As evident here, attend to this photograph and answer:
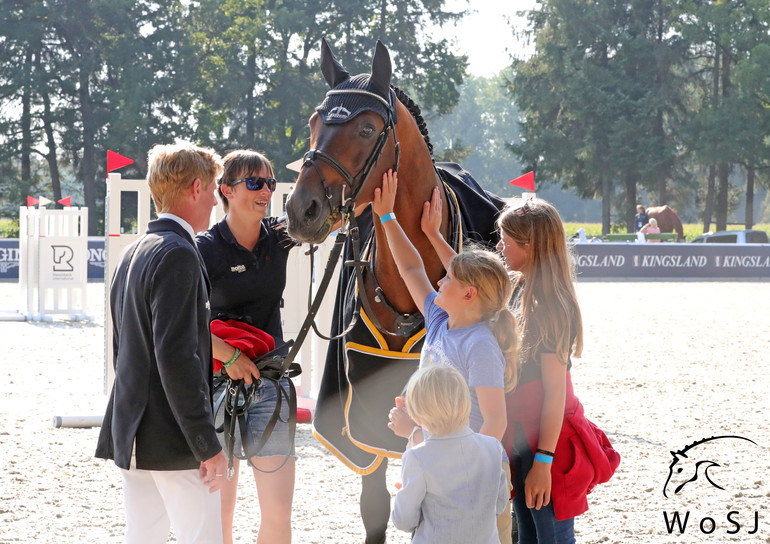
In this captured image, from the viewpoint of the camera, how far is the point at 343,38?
39.9 metres

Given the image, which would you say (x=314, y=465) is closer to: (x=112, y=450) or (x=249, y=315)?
(x=249, y=315)

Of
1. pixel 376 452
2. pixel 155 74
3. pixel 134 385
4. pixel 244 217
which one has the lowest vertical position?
pixel 376 452

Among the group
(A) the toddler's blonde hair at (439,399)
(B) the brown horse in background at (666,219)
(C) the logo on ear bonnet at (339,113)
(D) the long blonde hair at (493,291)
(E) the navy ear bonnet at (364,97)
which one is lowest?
(A) the toddler's blonde hair at (439,399)

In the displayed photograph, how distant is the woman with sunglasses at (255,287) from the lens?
3100 mm

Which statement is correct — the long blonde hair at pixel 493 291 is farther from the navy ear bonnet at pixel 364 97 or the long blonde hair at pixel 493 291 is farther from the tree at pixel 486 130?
the tree at pixel 486 130

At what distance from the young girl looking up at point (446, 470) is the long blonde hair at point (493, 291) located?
0.34m

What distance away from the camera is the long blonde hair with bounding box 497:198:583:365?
2537 mm

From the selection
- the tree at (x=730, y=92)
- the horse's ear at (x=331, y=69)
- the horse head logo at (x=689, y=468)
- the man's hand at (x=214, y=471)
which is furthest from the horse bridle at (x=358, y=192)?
the tree at (x=730, y=92)

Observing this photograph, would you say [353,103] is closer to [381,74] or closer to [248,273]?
[381,74]

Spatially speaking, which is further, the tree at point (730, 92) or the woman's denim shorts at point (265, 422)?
the tree at point (730, 92)

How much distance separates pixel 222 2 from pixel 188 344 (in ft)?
132

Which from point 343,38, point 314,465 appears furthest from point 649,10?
point 314,465

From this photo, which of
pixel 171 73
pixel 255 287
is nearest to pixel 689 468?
pixel 255 287

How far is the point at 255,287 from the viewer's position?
10.5ft
